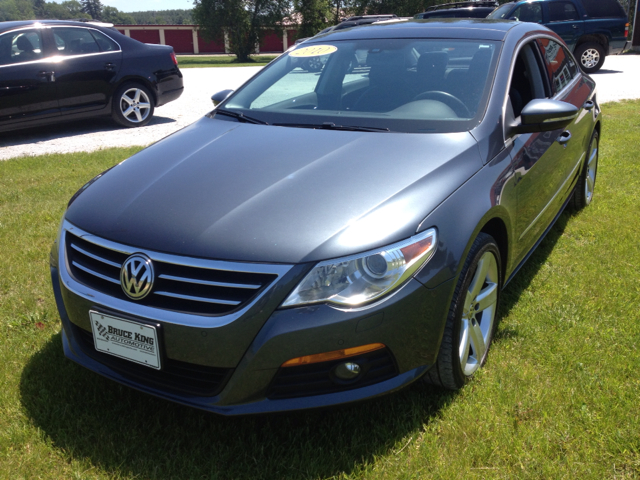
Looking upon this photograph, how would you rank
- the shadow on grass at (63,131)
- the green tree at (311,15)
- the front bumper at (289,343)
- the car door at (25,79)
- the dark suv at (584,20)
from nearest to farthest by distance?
the front bumper at (289,343) → the car door at (25,79) → the shadow on grass at (63,131) → the dark suv at (584,20) → the green tree at (311,15)

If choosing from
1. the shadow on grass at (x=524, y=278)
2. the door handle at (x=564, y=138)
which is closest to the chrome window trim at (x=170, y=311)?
the shadow on grass at (x=524, y=278)

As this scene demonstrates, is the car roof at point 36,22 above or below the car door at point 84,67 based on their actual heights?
above

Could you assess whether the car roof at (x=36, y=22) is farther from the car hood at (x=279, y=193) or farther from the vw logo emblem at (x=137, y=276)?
the vw logo emblem at (x=137, y=276)

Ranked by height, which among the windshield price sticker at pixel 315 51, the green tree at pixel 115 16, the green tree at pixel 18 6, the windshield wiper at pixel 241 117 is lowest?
the green tree at pixel 115 16

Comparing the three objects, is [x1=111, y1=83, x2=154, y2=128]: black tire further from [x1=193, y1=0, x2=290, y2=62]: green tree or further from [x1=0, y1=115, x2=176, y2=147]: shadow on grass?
[x1=193, y1=0, x2=290, y2=62]: green tree

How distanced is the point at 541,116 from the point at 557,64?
147cm

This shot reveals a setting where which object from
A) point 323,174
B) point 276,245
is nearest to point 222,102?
point 323,174

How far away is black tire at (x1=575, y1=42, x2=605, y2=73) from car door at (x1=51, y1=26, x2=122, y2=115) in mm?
12045

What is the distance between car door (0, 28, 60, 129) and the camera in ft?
24.2

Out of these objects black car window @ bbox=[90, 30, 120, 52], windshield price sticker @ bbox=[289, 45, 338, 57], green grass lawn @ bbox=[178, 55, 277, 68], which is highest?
windshield price sticker @ bbox=[289, 45, 338, 57]

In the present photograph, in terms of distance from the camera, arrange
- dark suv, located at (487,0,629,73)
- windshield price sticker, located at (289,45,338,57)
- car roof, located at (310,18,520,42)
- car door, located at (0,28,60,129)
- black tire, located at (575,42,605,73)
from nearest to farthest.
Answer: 1. car roof, located at (310,18,520,42)
2. windshield price sticker, located at (289,45,338,57)
3. car door, located at (0,28,60,129)
4. dark suv, located at (487,0,629,73)
5. black tire, located at (575,42,605,73)

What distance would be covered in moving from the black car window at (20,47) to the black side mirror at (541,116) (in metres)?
7.01

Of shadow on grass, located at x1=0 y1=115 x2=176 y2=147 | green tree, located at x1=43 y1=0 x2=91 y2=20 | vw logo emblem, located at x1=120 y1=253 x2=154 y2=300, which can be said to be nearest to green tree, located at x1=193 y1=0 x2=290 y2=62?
shadow on grass, located at x1=0 y1=115 x2=176 y2=147

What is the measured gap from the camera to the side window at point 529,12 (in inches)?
561
